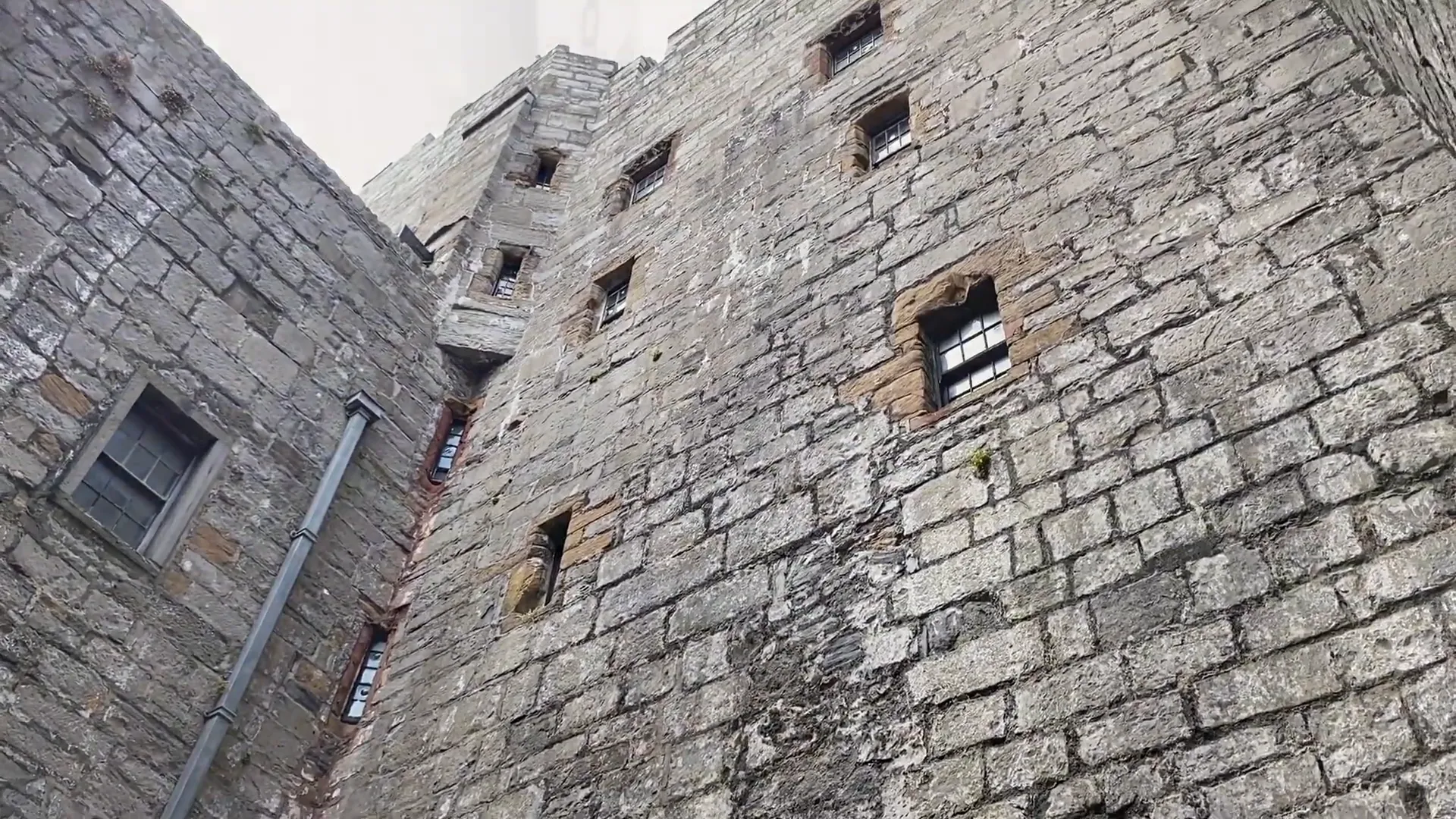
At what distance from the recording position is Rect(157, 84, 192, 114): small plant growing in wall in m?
7.64

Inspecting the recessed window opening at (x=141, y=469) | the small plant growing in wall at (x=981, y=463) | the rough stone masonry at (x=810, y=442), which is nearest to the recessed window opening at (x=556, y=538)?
the rough stone masonry at (x=810, y=442)

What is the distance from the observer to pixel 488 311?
9266 mm

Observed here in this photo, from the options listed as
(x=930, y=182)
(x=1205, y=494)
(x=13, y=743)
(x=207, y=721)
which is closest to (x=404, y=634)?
(x=207, y=721)

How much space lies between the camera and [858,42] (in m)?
8.53

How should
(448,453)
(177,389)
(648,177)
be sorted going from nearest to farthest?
(177,389) < (448,453) < (648,177)

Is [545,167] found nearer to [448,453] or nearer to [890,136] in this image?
[448,453]

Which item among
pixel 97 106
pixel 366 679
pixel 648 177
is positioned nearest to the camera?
pixel 366 679

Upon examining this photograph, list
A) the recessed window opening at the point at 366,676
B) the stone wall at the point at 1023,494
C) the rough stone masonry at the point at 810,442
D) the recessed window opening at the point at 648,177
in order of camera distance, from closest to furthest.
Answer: the stone wall at the point at 1023,494 < the rough stone masonry at the point at 810,442 < the recessed window opening at the point at 366,676 < the recessed window opening at the point at 648,177

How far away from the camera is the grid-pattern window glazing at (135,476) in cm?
599

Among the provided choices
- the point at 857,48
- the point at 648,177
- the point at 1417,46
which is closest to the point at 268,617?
the point at 648,177

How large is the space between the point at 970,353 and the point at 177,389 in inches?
178

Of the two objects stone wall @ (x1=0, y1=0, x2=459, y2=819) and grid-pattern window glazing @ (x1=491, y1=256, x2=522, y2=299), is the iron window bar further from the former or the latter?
grid-pattern window glazing @ (x1=491, y1=256, x2=522, y2=299)

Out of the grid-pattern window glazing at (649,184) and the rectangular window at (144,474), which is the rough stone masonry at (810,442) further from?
the grid-pattern window glazing at (649,184)

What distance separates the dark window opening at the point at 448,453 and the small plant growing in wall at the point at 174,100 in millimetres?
2847
